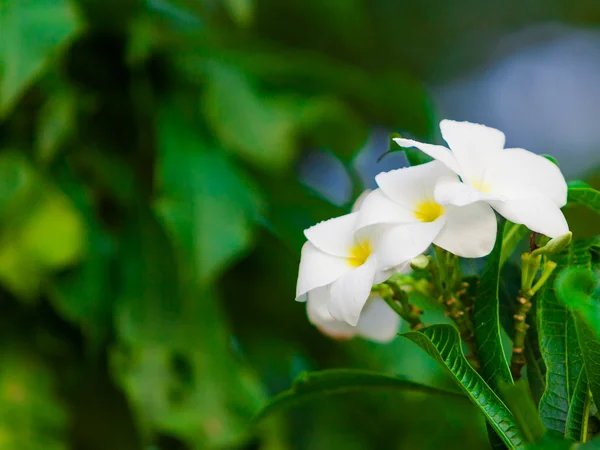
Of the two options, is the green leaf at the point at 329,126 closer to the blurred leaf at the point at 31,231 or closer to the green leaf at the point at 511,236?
A: the blurred leaf at the point at 31,231

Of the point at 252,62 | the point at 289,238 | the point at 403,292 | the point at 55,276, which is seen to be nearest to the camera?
the point at 403,292

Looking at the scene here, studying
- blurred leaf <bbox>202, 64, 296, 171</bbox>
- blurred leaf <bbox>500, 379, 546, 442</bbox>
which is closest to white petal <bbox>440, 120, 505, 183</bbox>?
blurred leaf <bbox>500, 379, 546, 442</bbox>

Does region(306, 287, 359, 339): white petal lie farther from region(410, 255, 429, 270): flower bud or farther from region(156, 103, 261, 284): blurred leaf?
region(156, 103, 261, 284): blurred leaf

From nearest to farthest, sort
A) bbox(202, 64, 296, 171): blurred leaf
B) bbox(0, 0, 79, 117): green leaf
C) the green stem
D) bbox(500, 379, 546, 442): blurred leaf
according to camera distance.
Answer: bbox(500, 379, 546, 442): blurred leaf
the green stem
bbox(0, 0, 79, 117): green leaf
bbox(202, 64, 296, 171): blurred leaf

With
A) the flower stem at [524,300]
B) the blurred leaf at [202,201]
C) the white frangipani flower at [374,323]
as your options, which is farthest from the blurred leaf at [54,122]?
the flower stem at [524,300]

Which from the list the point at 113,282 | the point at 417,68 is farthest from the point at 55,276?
the point at 417,68

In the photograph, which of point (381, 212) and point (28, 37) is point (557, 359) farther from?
point (28, 37)

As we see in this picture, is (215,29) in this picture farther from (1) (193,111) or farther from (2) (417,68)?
(2) (417,68)

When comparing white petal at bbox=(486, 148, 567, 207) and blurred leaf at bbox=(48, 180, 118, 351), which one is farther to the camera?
blurred leaf at bbox=(48, 180, 118, 351)
